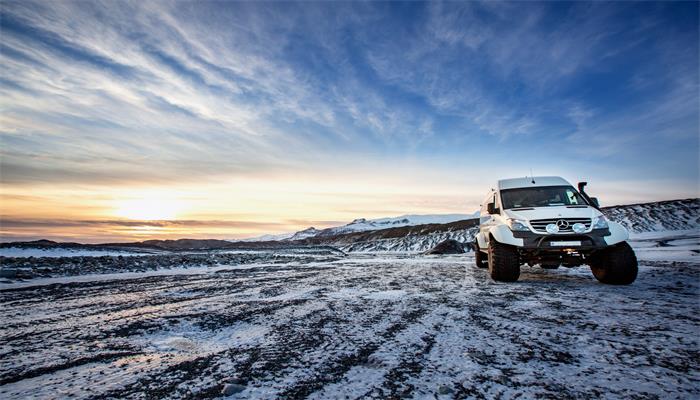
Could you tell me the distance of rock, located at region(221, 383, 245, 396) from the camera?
199cm

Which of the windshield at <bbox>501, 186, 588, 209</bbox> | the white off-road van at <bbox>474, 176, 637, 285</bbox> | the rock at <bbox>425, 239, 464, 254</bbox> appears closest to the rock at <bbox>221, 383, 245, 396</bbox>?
the white off-road van at <bbox>474, 176, 637, 285</bbox>

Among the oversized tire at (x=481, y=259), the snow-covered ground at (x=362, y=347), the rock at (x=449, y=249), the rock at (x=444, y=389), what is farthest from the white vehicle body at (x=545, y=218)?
the rock at (x=449, y=249)

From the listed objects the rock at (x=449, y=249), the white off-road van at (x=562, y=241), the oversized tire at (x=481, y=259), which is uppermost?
the white off-road van at (x=562, y=241)

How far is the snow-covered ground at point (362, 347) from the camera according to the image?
6.79ft

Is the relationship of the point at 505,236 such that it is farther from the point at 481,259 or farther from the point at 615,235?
the point at 481,259

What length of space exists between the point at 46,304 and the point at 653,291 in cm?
1060

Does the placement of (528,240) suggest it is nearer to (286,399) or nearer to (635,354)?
(635,354)

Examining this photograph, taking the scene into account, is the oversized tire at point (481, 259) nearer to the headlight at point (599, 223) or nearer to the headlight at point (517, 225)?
the headlight at point (517, 225)

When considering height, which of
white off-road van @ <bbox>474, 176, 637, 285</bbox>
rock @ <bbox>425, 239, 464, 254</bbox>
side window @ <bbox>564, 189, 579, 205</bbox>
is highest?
side window @ <bbox>564, 189, 579, 205</bbox>

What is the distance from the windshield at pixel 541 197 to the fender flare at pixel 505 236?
40.1 inches

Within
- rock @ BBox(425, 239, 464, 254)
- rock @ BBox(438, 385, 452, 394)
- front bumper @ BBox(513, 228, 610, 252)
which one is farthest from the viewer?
rock @ BBox(425, 239, 464, 254)

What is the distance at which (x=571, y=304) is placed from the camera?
4.52m

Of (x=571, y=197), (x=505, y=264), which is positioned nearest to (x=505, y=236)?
(x=505, y=264)

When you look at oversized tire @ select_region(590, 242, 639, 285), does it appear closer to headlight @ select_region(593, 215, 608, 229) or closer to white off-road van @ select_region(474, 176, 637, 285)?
white off-road van @ select_region(474, 176, 637, 285)
